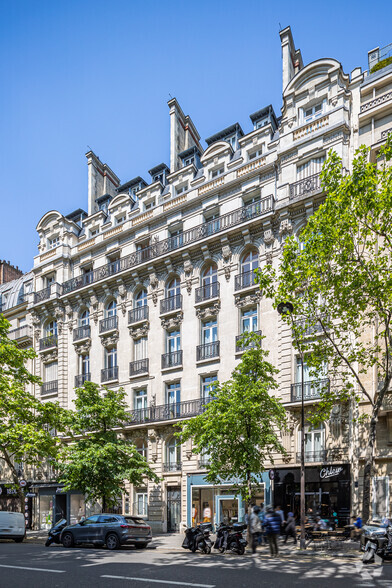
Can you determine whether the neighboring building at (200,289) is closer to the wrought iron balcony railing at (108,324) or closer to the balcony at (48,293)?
the wrought iron balcony railing at (108,324)

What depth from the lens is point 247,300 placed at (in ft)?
92.9

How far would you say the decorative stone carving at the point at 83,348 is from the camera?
3606 centimetres

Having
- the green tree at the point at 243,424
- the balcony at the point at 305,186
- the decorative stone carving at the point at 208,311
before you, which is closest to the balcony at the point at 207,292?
the decorative stone carving at the point at 208,311

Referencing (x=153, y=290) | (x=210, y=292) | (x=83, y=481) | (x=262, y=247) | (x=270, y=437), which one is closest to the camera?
(x=270, y=437)

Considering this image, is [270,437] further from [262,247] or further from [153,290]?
[153,290]

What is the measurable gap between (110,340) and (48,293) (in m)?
8.07

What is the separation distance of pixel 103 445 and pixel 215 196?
14812mm

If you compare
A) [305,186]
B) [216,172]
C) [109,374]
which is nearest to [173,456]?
[109,374]

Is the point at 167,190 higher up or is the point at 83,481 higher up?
the point at 167,190

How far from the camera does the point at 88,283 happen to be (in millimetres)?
37000

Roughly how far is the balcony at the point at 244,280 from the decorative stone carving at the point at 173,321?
390cm

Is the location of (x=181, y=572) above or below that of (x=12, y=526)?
above

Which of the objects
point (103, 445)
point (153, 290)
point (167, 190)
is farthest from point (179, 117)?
point (103, 445)

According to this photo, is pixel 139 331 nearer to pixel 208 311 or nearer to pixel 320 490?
pixel 208 311
